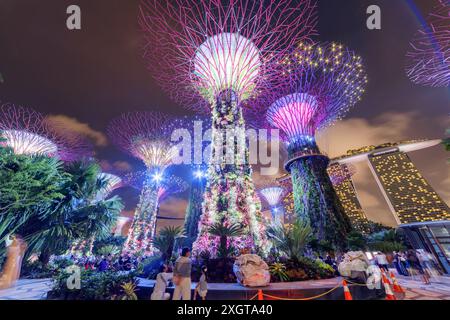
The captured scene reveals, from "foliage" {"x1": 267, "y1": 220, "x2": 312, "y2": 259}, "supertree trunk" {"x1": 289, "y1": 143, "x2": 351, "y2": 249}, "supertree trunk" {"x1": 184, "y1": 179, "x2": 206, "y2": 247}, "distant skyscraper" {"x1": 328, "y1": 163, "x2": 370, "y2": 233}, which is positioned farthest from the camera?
"distant skyscraper" {"x1": 328, "y1": 163, "x2": 370, "y2": 233}

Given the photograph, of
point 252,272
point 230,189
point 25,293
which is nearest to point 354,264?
point 252,272

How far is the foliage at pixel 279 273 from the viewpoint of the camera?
726 cm

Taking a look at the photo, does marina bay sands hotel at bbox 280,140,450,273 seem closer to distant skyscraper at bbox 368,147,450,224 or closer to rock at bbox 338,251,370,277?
distant skyscraper at bbox 368,147,450,224

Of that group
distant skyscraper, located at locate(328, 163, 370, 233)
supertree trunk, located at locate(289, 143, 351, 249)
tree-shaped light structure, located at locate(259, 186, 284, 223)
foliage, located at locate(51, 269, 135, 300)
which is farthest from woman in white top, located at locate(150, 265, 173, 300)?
distant skyscraper, located at locate(328, 163, 370, 233)

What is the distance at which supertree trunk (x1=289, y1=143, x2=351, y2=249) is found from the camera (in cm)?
1873

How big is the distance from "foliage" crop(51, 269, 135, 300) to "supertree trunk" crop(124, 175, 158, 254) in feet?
45.7

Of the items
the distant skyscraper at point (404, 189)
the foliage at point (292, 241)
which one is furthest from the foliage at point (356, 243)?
the distant skyscraper at point (404, 189)

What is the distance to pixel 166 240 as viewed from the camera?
940cm

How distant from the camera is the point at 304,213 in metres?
20.5

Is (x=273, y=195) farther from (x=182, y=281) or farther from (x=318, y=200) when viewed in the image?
(x=182, y=281)

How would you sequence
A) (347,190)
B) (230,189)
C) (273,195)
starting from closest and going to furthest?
(230,189)
(273,195)
(347,190)

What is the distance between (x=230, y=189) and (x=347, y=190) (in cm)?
4904
